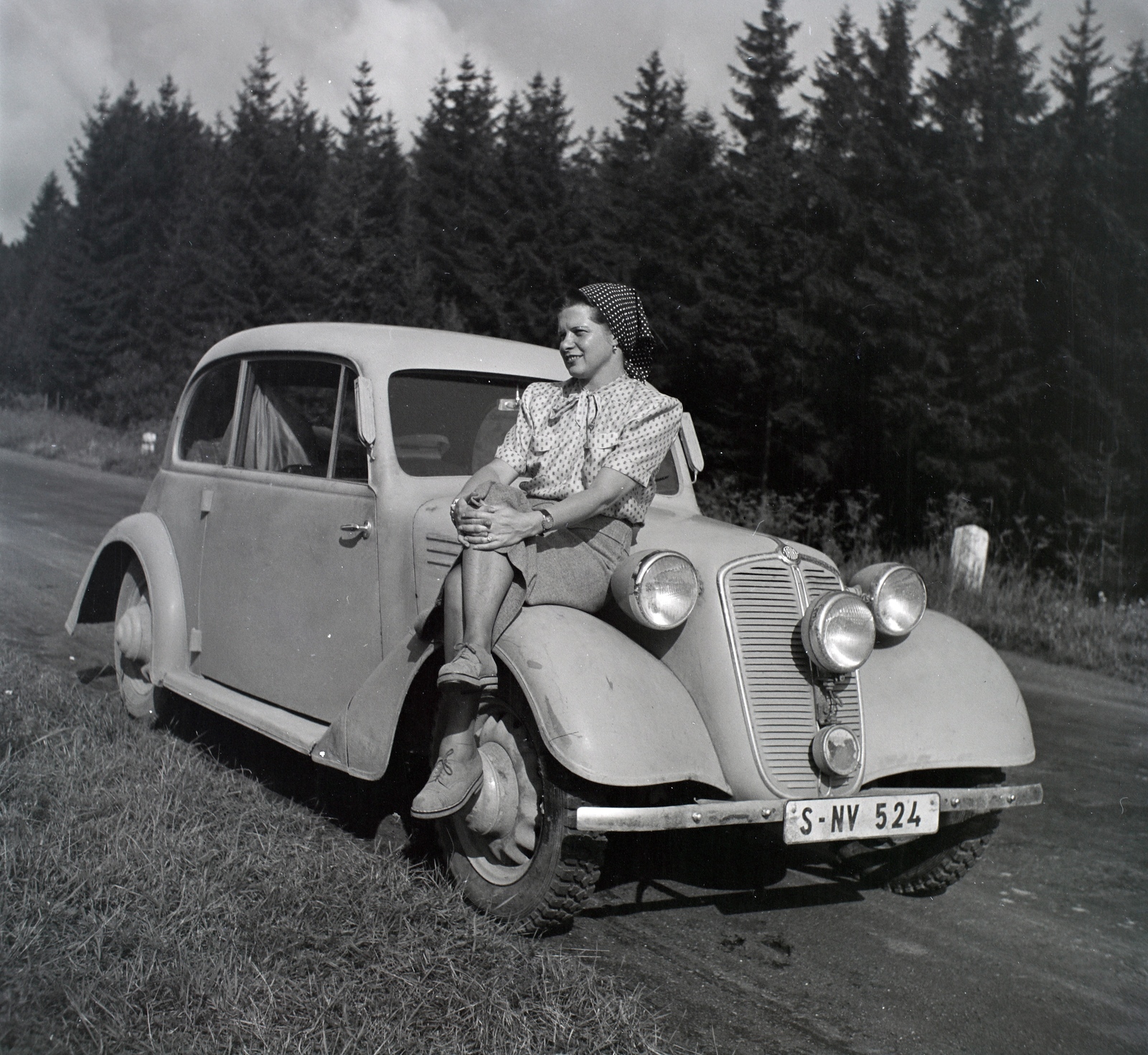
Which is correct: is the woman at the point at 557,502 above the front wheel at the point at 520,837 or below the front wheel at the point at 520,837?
above

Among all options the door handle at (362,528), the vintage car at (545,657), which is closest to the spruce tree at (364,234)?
the vintage car at (545,657)

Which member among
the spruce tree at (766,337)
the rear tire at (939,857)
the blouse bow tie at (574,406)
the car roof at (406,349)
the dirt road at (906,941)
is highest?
the spruce tree at (766,337)

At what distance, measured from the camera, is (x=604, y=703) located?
9.80 feet

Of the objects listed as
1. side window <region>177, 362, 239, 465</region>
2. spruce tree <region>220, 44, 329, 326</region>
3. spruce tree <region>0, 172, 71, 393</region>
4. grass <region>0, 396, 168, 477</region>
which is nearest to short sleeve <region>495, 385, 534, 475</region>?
side window <region>177, 362, 239, 465</region>

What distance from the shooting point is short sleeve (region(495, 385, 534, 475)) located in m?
3.75

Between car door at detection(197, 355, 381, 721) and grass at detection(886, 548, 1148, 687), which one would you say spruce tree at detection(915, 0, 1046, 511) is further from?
car door at detection(197, 355, 381, 721)

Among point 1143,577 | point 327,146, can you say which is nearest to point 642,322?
point 1143,577

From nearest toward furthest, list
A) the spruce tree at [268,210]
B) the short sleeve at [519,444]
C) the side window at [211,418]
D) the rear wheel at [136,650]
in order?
the short sleeve at [519,444] < the side window at [211,418] < the rear wheel at [136,650] < the spruce tree at [268,210]

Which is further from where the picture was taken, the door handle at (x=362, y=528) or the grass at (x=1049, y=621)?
the grass at (x=1049, y=621)

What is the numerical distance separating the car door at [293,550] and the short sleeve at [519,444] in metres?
0.54

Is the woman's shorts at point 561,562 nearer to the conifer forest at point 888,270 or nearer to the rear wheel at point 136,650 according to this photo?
the rear wheel at point 136,650

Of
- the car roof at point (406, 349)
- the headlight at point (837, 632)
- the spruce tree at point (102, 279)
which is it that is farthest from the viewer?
the spruce tree at point (102, 279)

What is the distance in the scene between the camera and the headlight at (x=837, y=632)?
3.26m

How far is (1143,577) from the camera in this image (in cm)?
1587
